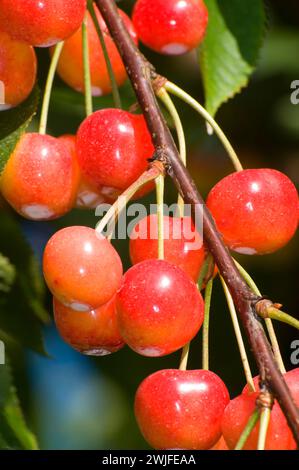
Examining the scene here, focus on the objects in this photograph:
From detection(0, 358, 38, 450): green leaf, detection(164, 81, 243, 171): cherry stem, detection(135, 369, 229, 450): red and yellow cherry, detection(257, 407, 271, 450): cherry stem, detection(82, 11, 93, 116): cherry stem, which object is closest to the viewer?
detection(257, 407, 271, 450): cherry stem

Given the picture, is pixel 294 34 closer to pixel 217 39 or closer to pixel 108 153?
pixel 217 39

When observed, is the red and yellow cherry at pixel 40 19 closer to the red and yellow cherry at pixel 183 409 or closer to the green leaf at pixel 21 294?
the red and yellow cherry at pixel 183 409

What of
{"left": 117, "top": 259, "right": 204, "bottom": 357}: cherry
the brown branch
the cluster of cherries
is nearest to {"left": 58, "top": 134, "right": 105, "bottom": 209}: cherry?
the cluster of cherries

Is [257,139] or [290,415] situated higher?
[290,415]

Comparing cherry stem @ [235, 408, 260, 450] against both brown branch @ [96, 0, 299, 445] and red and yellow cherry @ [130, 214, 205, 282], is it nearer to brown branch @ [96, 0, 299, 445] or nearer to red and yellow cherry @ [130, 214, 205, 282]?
brown branch @ [96, 0, 299, 445]

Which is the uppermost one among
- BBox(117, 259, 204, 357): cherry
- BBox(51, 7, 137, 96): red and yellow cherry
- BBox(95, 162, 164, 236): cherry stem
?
BBox(51, 7, 137, 96): red and yellow cherry

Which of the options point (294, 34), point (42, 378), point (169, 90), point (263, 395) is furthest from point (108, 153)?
point (42, 378)

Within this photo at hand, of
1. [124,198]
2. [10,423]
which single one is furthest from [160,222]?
[10,423]
